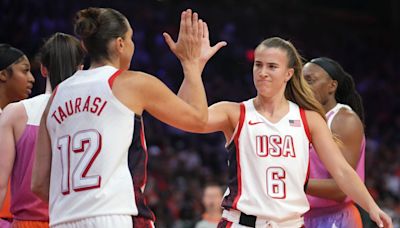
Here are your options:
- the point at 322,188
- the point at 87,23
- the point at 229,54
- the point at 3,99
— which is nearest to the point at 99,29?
the point at 87,23

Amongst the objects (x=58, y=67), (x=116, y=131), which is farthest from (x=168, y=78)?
(x=116, y=131)

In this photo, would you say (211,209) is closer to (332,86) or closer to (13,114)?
(332,86)

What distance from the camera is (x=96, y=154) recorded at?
3609mm

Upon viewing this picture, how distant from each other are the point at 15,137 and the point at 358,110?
2.75m

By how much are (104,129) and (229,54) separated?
A: 1182 cm

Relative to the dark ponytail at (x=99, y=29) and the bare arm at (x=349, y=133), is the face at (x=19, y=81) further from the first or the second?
the bare arm at (x=349, y=133)

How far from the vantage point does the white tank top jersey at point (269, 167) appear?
444 cm

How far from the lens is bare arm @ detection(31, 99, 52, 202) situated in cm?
387

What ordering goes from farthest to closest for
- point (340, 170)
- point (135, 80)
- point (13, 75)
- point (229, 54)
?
point (229, 54)
point (13, 75)
point (340, 170)
point (135, 80)

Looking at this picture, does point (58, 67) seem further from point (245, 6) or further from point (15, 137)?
point (245, 6)

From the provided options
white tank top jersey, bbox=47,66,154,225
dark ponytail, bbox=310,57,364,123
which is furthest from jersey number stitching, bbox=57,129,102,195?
dark ponytail, bbox=310,57,364,123

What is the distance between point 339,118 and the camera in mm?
5680

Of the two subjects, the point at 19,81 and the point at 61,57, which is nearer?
the point at 61,57

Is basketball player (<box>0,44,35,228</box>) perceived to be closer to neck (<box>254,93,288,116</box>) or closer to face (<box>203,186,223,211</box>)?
neck (<box>254,93,288,116</box>)
